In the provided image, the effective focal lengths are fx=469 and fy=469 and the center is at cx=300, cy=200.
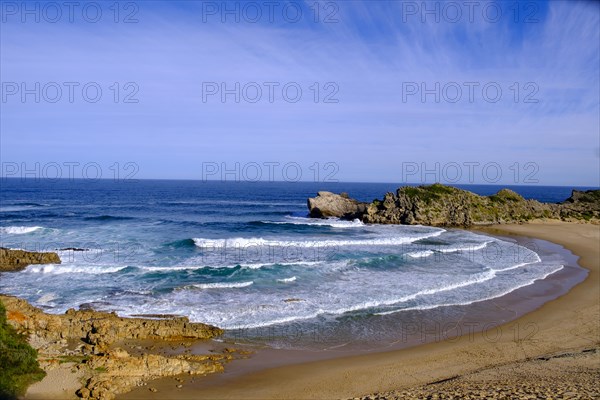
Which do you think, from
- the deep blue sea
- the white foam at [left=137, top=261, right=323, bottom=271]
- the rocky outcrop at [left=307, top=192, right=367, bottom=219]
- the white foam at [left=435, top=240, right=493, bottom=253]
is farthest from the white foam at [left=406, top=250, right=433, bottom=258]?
the rocky outcrop at [left=307, top=192, right=367, bottom=219]

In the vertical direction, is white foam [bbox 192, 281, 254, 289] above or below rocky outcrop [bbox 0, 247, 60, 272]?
below

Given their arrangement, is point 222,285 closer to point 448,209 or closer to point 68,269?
point 68,269

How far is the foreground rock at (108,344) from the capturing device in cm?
1152

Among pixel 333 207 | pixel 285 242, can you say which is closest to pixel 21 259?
pixel 285 242

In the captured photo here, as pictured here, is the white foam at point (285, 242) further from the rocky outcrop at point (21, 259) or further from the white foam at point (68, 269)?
the rocky outcrop at point (21, 259)

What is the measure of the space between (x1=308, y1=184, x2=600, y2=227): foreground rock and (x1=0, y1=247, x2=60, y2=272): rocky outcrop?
33036 millimetres

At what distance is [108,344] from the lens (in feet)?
44.8

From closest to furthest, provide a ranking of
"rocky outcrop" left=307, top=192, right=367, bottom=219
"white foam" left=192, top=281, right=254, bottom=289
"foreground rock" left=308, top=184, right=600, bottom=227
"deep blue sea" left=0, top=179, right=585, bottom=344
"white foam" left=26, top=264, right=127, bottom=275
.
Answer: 1. "deep blue sea" left=0, top=179, right=585, bottom=344
2. "white foam" left=192, top=281, right=254, bottom=289
3. "white foam" left=26, top=264, right=127, bottom=275
4. "foreground rock" left=308, top=184, right=600, bottom=227
5. "rocky outcrop" left=307, top=192, right=367, bottom=219

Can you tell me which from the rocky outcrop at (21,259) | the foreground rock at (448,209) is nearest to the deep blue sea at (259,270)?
the rocky outcrop at (21,259)

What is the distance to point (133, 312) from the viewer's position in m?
17.0

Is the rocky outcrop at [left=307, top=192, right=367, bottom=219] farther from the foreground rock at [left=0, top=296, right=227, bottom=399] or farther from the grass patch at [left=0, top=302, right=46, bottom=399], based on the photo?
the grass patch at [left=0, top=302, right=46, bottom=399]

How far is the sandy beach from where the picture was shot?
11.3 metres

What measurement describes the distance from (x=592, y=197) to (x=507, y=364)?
58887 millimetres

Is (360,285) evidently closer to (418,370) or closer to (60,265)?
(418,370)
